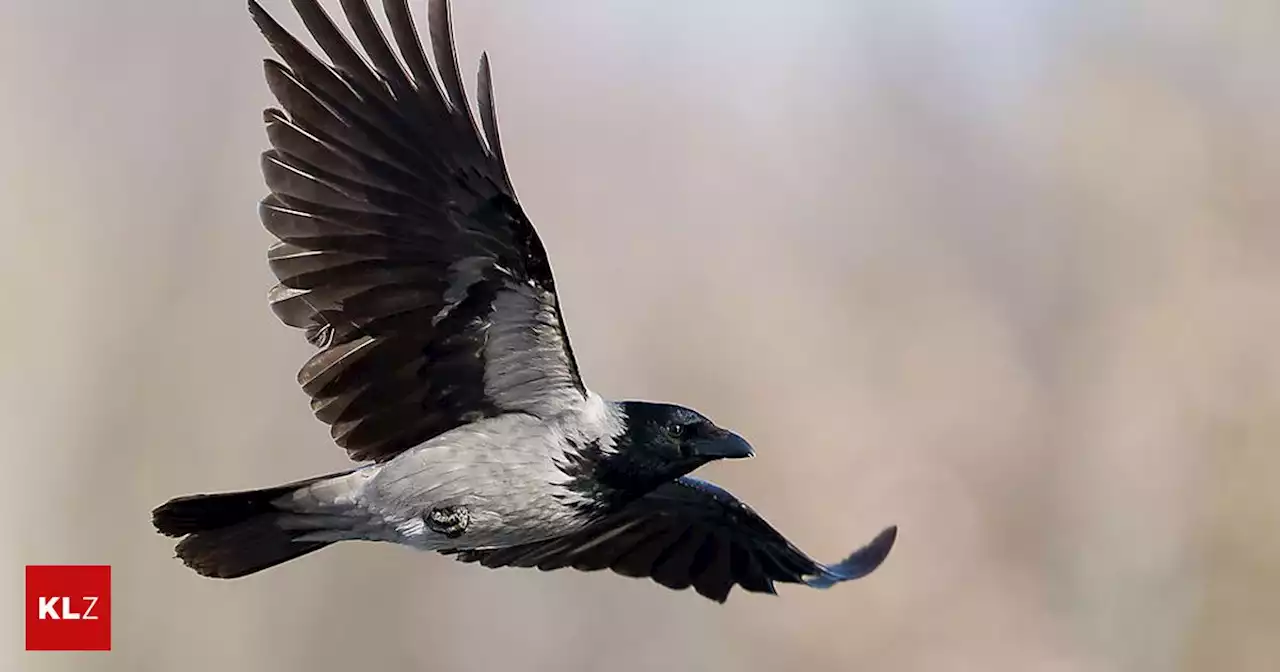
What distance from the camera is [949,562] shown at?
1431 mm

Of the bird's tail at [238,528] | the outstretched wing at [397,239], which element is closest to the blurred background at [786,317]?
the bird's tail at [238,528]

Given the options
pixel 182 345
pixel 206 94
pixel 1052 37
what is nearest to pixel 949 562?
pixel 1052 37

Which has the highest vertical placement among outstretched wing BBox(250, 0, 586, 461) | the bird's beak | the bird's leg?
outstretched wing BBox(250, 0, 586, 461)

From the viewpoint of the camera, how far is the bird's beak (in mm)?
1068

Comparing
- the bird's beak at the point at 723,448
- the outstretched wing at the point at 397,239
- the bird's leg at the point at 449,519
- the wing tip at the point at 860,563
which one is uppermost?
the outstretched wing at the point at 397,239

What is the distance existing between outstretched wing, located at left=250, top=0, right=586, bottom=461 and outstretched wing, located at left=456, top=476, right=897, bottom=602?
283 mm

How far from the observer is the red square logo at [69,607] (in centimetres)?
129

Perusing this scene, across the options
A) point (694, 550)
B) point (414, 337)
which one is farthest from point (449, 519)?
point (694, 550)

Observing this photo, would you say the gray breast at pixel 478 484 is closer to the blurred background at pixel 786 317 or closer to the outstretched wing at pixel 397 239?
the outstretched wing at pixel 397 239

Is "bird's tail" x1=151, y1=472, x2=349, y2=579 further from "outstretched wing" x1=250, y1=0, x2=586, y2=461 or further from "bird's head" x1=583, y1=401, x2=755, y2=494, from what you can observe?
"bird's head" x1=583, y1=401, x2=755, y2=494

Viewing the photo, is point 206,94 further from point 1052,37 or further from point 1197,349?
point 1197,349

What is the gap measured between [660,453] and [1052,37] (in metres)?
0.90

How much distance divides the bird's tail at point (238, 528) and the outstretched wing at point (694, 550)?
0.25 metres

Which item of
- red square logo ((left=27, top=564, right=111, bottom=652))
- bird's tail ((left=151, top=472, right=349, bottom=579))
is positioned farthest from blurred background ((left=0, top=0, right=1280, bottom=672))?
bird's tail ((left=151, top=472, right=349, bottom=579))
